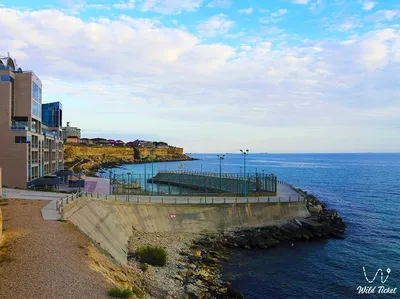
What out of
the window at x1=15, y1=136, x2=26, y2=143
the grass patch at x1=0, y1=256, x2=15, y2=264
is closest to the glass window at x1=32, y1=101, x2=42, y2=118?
the window at x1=15, y1=136, x2=26, y2=143

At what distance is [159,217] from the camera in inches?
1591

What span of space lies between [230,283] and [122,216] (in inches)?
610

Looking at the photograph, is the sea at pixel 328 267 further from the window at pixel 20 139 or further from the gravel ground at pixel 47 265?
the window at pixel 20 139

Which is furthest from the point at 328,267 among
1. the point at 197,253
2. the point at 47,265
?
the point at 47,265

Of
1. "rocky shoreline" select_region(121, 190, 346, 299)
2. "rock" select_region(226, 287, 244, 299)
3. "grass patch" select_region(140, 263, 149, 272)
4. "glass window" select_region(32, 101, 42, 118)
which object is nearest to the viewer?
"rocky shoreline" select_region(121, 190, 346, 299)

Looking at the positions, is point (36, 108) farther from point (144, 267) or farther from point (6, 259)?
point (6, 259)

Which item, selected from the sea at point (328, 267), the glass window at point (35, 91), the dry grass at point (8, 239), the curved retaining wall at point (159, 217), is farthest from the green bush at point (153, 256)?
the glass window at point (35, 91)

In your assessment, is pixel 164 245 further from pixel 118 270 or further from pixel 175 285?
pixel 118 270

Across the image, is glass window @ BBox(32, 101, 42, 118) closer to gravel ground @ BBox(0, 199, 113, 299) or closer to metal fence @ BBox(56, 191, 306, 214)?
metal fence @ BBox(56, 191, 306, 214)

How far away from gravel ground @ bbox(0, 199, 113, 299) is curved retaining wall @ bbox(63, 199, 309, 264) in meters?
3.78

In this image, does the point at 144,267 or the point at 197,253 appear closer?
the point at 144,267

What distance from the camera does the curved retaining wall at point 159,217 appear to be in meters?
29.2

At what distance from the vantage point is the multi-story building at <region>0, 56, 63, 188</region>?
164ft

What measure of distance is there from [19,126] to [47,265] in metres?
39.8
